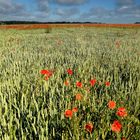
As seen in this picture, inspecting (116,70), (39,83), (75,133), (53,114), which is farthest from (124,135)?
(116,70)

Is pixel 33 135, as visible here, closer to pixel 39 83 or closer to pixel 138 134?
pixel 138 134

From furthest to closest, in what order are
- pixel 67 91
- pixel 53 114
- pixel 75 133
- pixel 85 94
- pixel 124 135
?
pixel 67 91, pixel 85 94, pixel 53 114, pixel 124 135, pixel 75 133

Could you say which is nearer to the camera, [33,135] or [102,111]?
[33,135]

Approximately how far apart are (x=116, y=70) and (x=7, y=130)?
294 cm

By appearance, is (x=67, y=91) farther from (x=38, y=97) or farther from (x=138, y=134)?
(x=138, y=134)

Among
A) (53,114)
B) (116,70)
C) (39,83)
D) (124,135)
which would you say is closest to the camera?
(124,135)

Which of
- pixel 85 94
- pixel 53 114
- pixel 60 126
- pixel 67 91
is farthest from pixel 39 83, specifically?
pixel 60 126

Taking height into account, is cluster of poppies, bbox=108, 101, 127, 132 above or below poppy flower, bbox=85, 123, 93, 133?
above

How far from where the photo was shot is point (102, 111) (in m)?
2.81

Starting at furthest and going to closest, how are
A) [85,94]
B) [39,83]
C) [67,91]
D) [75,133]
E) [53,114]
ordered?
[39,83] < [67,91] < [85,94] < [53,114] < [75,133]

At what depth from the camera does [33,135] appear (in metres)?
2.49

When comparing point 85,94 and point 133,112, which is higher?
point 85,94

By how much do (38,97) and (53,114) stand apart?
57 centimetres

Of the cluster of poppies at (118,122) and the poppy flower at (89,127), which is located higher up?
the cluster of poppies at (118,122)
